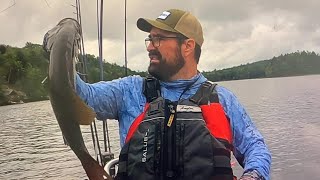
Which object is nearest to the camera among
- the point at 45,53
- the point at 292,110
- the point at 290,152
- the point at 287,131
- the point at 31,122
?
the point at 45,53

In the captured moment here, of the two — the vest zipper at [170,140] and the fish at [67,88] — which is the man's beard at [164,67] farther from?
the fish at [67,88]

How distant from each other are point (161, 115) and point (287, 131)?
74.3 ft

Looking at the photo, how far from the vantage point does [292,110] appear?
34.3m

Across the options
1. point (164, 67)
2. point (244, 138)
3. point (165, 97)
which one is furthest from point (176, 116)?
point (244, 138)

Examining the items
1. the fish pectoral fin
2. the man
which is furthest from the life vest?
the fish pectoral fin

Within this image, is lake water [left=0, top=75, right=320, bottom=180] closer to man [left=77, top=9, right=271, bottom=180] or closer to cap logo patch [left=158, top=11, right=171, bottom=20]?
man [left=77, top=9, right=271, bottom=180]

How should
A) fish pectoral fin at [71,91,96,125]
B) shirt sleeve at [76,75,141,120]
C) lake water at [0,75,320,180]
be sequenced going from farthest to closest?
1. lake water at [0,75,320,180]
2. shirt sleeve at [76,75,141,120]
3. fish pectoral fin at [71,91,96,125]

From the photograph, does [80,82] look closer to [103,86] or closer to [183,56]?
[103,86]

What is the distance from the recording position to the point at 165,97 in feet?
10.5

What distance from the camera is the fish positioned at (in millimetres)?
2494

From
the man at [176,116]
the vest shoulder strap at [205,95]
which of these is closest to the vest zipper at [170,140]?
the man at [176,116]

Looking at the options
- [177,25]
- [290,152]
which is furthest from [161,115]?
[290,152]

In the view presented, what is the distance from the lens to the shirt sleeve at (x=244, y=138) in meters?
3.03

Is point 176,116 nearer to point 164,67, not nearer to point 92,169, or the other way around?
point 164,67
